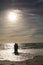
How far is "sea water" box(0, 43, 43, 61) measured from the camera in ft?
6.40

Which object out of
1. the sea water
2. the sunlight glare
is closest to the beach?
the sea water

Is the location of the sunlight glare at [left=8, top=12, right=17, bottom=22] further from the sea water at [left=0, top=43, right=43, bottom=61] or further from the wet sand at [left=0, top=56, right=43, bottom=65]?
the wet sand at [left=0, top=56, right=43, bottom=65]

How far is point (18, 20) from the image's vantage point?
8.22 ft

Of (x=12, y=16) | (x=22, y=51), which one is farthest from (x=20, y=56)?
(x=12, y=16)

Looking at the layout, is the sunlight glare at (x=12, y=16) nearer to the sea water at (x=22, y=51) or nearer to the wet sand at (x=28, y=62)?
the sea water at (x=22, y=51)

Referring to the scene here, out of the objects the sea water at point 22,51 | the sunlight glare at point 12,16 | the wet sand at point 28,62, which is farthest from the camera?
the sunlight glare at point 12,16

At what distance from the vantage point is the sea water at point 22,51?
1.95 m

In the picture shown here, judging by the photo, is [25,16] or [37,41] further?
[25,16]

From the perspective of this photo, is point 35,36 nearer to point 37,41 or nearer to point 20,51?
point 37,41

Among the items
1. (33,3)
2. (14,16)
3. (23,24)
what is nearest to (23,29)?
(23,24)

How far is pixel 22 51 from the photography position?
2084 millimetres

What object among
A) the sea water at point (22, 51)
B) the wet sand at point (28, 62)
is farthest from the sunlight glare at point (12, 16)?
the wet sand at point (28, 62)

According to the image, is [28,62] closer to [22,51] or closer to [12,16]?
[22,51]

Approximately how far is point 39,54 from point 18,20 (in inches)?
26.6
